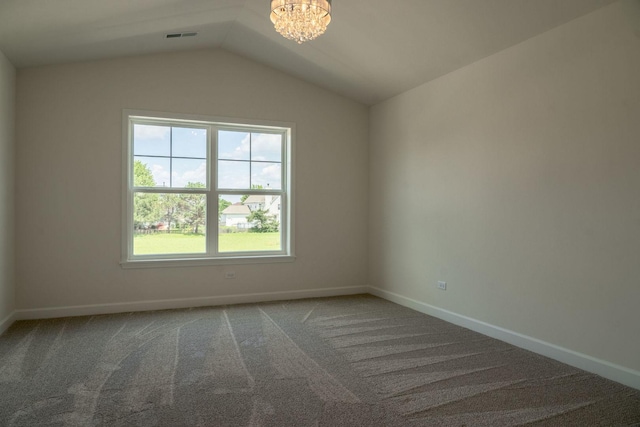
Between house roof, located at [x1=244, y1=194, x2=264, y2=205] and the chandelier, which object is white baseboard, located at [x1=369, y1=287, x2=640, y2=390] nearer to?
house roof, located at [x1=244, y1=194, x2=264, y2=205]

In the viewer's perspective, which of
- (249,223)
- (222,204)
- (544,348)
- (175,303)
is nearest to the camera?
(544,348)

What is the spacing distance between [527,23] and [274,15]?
6.71ft

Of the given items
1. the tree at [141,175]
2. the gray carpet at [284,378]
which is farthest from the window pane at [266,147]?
the gray carpet at [284,378]

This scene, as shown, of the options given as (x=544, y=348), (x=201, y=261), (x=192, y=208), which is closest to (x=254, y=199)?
(x=192, y=208)

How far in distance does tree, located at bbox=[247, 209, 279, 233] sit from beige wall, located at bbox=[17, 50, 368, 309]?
348 mm

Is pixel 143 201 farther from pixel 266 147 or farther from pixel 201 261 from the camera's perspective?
pixel 266 147

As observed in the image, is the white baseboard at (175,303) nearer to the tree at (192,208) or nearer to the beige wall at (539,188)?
the tree at (192,208)

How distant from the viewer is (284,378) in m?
2.84

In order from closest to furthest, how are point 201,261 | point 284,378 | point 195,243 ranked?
point 284,378, point 201,261, point 195,243

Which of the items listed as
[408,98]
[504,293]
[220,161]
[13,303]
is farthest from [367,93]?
[13,303]

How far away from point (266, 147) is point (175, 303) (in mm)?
2284

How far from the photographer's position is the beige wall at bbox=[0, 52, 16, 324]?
3.85m

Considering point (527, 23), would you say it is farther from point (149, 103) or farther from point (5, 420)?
point (5, 420)

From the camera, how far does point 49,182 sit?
4.33 m
